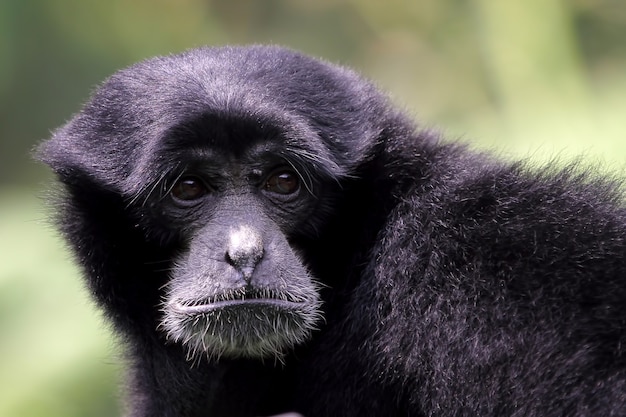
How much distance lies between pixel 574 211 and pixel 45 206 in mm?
2498

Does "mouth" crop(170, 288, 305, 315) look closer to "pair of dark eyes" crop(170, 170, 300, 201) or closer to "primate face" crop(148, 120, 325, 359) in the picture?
"primate face" crop(148, 120, 325, 359)

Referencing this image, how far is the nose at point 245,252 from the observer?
3.46 meters

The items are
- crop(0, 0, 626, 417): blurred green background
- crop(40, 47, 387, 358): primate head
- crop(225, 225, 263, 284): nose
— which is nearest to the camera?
crop(225, 225, 263, 284): nose

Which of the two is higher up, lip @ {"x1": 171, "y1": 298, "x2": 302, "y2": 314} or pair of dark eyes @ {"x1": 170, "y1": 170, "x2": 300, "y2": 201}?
pair of dark eyes @ {"x1": 170, "y1": 170, "x2": 300, "y2": 201}

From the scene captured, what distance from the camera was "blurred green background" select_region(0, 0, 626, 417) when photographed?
7062mm

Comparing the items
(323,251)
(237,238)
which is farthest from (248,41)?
(237,238)

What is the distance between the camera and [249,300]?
3.52 metres

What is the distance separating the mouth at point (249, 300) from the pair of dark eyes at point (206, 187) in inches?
19.3

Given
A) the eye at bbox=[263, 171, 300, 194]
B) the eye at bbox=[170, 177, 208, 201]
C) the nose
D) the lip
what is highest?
the eye at bbox=[263, 171, 300, 194]

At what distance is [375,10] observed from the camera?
1044cm

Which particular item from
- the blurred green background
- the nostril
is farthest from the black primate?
the blurred green background

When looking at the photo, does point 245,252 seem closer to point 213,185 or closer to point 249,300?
point 249,300

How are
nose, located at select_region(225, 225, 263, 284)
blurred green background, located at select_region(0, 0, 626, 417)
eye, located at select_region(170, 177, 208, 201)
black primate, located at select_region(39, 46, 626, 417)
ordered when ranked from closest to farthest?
black primate, located at select_region(39, 46, 626, 417)
nose, located at select_region(225, 225, 263, 284)
eye, located at select_region(170, 177, 208, 201)
blurred green background, located at select_region(0, 0, 626, 417)

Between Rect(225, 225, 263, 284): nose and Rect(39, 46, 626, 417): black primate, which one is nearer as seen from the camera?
Rect(39, 46, 626, 417): black primate
